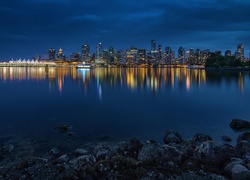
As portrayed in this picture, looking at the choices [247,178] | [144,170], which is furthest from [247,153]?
[144,170]

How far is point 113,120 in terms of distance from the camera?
69.7 ft

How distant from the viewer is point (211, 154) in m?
10.3

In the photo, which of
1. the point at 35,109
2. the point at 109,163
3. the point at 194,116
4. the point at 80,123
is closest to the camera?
the point at 109,163

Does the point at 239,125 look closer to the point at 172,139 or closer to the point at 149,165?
the point at 172,139

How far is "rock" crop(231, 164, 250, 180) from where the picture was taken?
8375 millimetres

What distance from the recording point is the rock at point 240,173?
27.5 feet

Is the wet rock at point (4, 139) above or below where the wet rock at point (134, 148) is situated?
below

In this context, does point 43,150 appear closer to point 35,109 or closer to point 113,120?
point 113,120

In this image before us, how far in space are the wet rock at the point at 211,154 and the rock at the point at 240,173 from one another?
127 cm

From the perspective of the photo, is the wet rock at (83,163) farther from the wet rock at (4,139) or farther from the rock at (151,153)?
the wet rock at (4,139)

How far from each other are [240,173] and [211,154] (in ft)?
6.06

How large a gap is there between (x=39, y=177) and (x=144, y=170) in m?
4.24

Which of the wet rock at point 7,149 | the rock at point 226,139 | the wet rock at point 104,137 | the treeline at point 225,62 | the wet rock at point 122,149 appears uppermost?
the treeline at point 225,62

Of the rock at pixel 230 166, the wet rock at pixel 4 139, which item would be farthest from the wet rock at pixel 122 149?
the wet rock at pixel 4 139
